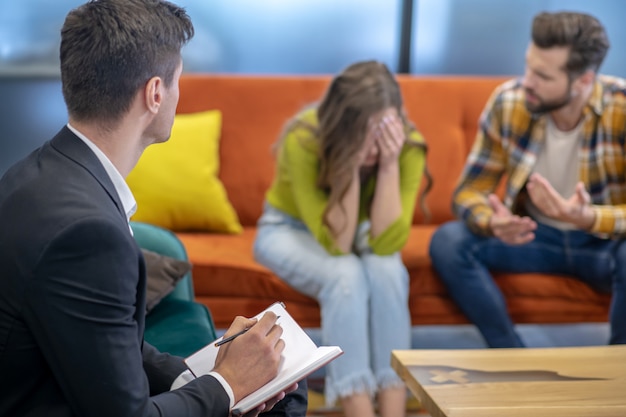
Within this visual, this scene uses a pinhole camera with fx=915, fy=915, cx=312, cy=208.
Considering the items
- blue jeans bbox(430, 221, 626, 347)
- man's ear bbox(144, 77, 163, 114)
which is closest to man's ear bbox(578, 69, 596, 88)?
blue jeans bbox(430, 221, 626, 347)

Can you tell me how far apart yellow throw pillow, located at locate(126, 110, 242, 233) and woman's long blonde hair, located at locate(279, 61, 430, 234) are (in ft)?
1.71

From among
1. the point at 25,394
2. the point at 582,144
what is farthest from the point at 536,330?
the point at 25,394

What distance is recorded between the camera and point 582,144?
2.79m

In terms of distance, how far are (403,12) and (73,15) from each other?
2.47 metres

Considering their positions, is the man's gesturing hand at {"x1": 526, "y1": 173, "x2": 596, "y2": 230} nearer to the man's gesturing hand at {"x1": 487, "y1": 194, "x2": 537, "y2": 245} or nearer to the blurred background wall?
the man's gesturing hand at {"x1": 487, "y1": 194, "x2": 537, "y2": 245}

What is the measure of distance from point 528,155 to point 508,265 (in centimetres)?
35

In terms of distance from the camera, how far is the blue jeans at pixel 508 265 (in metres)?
2.63

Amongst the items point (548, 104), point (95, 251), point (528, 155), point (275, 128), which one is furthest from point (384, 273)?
point (95, 251)

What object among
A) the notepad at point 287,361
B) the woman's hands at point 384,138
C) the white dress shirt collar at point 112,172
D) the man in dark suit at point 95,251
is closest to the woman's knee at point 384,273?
the woman's hands at point 384,138

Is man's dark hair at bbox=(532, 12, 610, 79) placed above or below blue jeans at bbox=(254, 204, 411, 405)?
above

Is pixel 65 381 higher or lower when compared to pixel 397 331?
higher

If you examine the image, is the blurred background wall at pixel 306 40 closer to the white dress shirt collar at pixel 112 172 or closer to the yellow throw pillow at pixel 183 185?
the yellow throw pillow at pixel 183 185

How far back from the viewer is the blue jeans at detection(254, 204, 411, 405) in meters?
2.43

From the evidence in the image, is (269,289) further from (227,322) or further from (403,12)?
(403,12)
